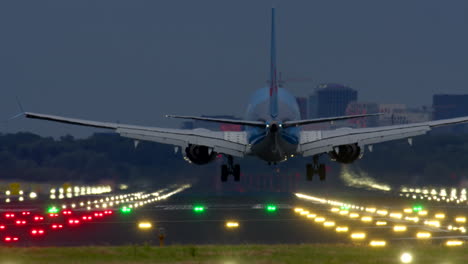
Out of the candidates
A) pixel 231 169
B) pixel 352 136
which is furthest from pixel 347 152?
pixel 231 169

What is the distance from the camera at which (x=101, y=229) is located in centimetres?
5625

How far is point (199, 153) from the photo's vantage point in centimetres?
6831

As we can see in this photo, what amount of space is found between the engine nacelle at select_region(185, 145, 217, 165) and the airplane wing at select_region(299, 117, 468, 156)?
6009 mm

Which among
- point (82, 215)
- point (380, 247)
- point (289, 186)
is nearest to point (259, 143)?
point (82, 215)

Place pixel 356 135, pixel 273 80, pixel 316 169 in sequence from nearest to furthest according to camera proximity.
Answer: pixel 356 135 → pixel 273 80 → pixel 316 169

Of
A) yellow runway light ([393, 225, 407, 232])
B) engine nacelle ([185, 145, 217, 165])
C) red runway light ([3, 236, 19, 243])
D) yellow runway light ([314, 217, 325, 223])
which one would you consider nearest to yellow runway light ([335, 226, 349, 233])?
yellow runway light ([393, 225, 407, 232])

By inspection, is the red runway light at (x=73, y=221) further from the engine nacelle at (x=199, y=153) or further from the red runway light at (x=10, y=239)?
the red runway light at (x=10, y=239)

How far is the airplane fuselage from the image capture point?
6288 centimetres

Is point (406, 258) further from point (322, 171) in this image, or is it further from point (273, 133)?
point (322, 171)

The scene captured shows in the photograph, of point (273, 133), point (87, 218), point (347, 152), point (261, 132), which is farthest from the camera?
point (347, 152)

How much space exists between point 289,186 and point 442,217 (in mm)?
61024

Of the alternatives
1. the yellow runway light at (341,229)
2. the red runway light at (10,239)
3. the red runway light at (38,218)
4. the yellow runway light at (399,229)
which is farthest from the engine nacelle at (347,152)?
the red runway light at (10,239)

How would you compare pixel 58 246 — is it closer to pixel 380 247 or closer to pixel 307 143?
pixel 380 247

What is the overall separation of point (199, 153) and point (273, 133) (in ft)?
26.0
